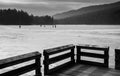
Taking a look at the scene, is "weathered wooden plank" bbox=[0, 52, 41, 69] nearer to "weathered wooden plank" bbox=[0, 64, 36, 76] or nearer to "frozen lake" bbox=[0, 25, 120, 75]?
"weathered wooden plank" bbox=[0, 64, 36, 76]

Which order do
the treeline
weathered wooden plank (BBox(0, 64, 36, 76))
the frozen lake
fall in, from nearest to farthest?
1. weathered wooden plank (BBox(0, 64, 36, 76))
2. the frozen lake
3. the treeline

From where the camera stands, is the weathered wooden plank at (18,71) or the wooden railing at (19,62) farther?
the weathered wooden plank at (18,71)

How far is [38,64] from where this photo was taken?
18.0 feet

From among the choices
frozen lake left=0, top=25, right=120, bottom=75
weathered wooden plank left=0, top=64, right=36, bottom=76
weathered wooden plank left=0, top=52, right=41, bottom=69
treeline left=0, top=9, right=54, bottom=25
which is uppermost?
treeline left=0, top=9, right=54, bottom=25

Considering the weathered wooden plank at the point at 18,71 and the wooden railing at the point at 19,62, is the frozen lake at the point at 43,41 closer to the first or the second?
the wooden railing at the point at 19,62

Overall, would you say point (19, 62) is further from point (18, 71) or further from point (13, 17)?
point (13, 17)

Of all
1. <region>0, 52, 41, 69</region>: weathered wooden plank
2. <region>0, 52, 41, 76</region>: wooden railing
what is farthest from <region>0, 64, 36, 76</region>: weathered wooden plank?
<region>0, 52, 41, 69</region>: weathered wooden plank

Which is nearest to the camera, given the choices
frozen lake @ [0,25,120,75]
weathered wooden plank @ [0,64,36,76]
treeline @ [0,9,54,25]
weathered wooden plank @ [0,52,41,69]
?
weathered wooden plank @ [0,52,41,69]

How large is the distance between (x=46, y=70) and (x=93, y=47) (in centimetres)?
273

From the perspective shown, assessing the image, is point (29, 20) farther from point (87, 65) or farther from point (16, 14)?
point (87, 65)

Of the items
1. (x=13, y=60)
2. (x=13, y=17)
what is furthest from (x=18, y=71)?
(x=13, y=17)

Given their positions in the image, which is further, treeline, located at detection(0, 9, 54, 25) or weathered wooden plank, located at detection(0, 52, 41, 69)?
treeline, located at detection(0, 9, 54, 25)

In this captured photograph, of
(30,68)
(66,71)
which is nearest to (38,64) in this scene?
(30,68)

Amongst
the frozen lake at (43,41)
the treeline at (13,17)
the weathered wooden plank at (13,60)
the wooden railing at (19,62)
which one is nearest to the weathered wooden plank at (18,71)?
the wooden railing at (19,62)
